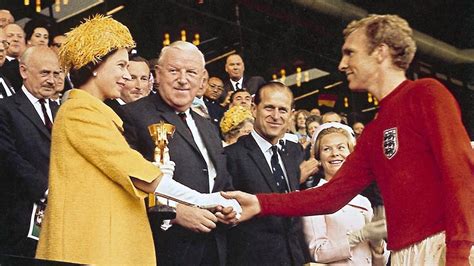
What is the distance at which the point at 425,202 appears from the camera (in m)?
4.19

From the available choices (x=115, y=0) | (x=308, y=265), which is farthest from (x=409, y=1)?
(x=308, y=265)

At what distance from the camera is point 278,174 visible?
578 centimetres

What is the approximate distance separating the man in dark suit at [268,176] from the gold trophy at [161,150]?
30.7 inches

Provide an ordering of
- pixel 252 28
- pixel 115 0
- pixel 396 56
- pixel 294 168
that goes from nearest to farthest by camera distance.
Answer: pixel 396 56 → pixel 294 168 → pixel 115 0 → pixel 252 28

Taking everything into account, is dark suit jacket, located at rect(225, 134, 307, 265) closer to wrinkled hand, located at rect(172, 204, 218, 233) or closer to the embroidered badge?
wrinkled hand, located at rect(172, 204, 218, 233)

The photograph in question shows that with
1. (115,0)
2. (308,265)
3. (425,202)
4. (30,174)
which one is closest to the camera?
(425,202)

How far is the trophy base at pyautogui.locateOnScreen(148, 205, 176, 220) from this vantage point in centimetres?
471

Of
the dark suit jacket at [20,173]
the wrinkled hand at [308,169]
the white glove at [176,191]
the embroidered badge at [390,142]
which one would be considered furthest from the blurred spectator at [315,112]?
the embroidered badge at [390,142]

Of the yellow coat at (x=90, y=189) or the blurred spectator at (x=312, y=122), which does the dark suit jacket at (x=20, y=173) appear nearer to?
the yellow coat at (x=90, y=189)

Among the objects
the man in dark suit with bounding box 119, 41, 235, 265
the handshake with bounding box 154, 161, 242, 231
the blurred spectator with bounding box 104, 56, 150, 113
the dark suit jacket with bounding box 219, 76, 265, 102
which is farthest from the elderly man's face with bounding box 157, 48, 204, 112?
the dark suit jacket with bounding box 219, 76, 265, 102

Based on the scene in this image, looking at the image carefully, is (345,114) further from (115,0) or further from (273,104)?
(273,104)

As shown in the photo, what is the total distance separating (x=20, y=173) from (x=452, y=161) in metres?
2.30

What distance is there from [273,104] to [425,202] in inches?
77.9

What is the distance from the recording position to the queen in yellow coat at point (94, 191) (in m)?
4.22
